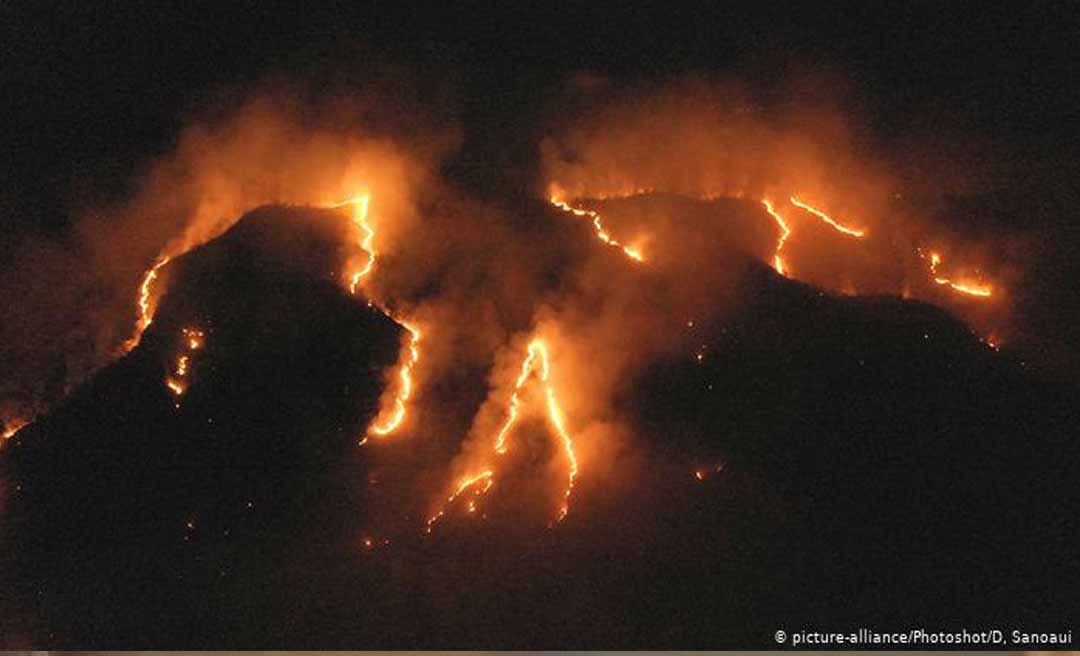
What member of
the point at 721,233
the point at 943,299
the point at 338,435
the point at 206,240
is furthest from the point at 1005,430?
the point at 206,240

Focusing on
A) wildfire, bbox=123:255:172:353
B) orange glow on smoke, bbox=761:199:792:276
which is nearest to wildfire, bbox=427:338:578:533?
orange glow on smoke, bbox=761:199:792:276

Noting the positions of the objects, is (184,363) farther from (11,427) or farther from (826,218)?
(826,218)

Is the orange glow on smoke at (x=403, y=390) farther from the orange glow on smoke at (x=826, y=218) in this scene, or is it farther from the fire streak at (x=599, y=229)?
the orange glow on smoke at (x=826, y=218)

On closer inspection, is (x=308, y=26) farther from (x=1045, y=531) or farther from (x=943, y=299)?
(x=1045, y=531)

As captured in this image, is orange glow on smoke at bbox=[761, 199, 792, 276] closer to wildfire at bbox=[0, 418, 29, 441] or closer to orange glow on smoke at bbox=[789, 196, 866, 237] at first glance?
orange glow on smoke at bbox=[789, 196, 866, 237]

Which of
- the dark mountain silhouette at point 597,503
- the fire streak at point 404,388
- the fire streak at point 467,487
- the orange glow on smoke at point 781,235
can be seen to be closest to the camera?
the dark mountain silhouette at point 597,503

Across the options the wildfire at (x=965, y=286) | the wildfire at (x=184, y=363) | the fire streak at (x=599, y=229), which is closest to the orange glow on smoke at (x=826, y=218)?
the wildfire at (x=965, y=286)
